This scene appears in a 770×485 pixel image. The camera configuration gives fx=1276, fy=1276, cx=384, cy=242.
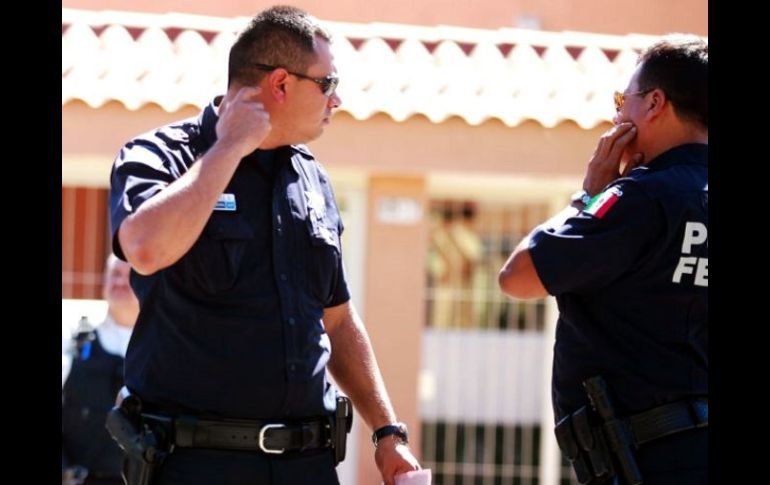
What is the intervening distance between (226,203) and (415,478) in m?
0.89

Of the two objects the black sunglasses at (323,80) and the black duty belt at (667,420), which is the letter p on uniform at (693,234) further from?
the black sunglasses at (323,80)

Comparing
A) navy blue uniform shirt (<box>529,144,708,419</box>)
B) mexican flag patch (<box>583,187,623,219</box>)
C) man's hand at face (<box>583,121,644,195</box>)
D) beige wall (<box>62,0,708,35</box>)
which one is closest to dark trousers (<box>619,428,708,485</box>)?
navy blue uniform shirt (<box>529,144,708,419</box>)

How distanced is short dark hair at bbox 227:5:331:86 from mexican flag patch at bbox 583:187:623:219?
32.9 inches

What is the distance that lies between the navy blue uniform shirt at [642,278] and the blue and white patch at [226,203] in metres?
0.81

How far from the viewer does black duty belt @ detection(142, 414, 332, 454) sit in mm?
3135

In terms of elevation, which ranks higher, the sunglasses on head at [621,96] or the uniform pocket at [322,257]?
the sunglasses on head at [621,96]

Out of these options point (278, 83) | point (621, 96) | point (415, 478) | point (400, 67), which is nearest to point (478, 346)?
point (400, 67)

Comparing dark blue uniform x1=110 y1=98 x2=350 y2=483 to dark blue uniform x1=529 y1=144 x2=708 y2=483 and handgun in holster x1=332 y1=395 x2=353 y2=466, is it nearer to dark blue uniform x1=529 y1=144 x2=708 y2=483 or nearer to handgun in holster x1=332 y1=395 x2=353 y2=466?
handgun in holster x1=332 y1=395 x2=353 y2=466

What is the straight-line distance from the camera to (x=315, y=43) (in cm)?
338

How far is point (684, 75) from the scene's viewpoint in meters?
3.50

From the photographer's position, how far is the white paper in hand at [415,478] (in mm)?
3404

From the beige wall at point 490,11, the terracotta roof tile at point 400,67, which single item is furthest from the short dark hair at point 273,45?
the terracotta roof tile at point 400,67

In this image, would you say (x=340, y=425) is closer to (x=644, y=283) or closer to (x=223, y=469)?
(x=223, y=469)
